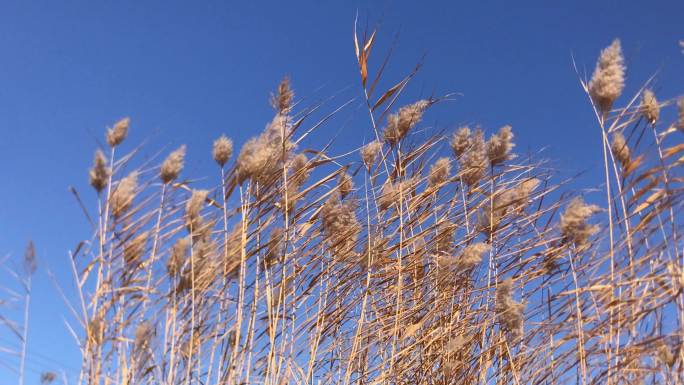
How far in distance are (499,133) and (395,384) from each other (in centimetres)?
98

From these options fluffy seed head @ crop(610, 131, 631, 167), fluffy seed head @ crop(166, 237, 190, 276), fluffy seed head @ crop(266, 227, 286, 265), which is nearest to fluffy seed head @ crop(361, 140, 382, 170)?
fluffy seed head @ crop(266, 227, 286, 265)

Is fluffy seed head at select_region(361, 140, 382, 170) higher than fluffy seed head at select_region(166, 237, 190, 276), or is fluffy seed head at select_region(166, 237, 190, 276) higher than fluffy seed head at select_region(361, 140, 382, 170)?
fluffy seed head at select_region(361, 140, 382, 170)

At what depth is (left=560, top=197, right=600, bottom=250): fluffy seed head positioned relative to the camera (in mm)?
1829

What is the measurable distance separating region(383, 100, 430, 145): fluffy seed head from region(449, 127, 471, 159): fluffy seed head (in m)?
0.29

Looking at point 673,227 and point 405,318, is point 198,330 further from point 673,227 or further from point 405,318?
point 673,227

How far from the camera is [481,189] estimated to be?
8.69 ft

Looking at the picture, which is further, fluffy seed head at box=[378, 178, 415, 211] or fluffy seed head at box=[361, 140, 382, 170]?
fluffy seed head at box=[361, 140, 382, 170]

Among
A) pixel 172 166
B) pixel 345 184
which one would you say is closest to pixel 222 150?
pixel 172 166

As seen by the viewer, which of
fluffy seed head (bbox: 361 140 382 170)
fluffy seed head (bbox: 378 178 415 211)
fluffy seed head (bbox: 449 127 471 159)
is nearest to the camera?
fluffy seed head (bbox: 378 178 415 211)

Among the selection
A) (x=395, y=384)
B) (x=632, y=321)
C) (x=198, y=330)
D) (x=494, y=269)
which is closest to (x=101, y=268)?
(x=198, y=330)

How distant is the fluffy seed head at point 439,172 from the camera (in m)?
2.56

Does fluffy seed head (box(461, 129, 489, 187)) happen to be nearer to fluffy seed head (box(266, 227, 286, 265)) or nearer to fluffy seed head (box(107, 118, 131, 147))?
fluffy seed head (box(266, 227, 286, 265))

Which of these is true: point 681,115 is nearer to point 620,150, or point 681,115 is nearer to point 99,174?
point 620,150

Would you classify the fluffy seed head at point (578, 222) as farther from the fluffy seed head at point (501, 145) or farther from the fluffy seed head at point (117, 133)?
the fluffy seed head at point (117, 133)
